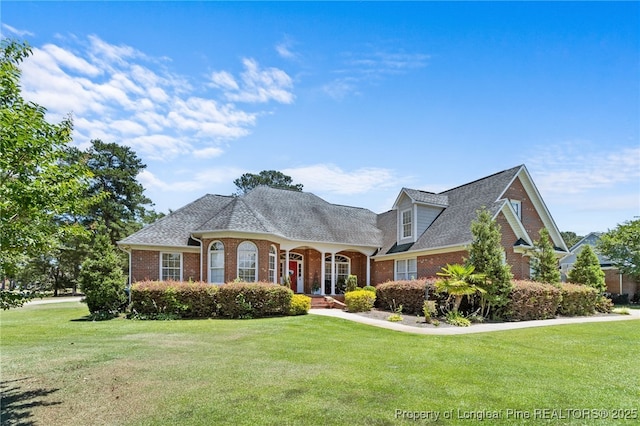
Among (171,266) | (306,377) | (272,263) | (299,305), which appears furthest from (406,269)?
(306,377)

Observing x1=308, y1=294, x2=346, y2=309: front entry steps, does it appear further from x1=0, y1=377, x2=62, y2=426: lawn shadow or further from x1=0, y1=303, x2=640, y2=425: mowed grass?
x1=0, y1=377, x2=62, y2=426: lawn shadow

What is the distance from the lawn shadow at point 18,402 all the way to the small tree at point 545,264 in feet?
64.9

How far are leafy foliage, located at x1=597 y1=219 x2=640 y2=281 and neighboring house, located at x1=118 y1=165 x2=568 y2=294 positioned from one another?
1161 cm

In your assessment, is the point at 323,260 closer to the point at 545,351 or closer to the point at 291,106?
the point at 291,106

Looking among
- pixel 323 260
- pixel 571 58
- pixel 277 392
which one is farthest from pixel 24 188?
pixel 323 260

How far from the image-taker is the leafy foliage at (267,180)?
65.0 m

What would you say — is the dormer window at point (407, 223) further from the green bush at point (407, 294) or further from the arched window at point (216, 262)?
the arched window at point (216, 262)

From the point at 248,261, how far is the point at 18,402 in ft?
47.8

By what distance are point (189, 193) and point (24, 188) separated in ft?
99.6

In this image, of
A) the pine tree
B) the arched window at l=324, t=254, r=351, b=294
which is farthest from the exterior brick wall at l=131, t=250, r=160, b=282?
the pine tree

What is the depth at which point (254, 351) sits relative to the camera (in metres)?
9.38

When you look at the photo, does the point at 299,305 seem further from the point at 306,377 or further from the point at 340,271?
the point at 306,377

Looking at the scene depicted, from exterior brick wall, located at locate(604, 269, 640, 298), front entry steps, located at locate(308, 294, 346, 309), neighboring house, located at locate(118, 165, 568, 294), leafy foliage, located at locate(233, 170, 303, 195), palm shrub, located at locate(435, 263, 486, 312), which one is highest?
leafy foliage, located at locate(233, 170, 303, 195)

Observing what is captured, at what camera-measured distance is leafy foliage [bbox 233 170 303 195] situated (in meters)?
65.0
